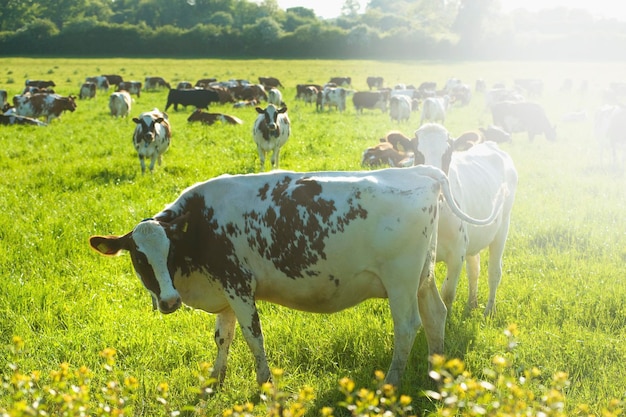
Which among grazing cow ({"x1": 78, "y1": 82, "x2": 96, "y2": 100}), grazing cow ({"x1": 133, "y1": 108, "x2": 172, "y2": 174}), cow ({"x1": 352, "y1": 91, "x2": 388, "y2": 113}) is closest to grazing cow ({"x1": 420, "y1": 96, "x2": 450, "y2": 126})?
cow ({"x1": 352, "y1": 91, "x2": 388, "y2": 113})

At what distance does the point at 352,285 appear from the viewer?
4922 mm

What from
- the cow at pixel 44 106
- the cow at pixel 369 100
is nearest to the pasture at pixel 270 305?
the cow at pixel 44 106

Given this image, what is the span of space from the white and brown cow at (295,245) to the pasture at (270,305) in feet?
2.27

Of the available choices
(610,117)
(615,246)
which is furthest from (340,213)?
(610,117)

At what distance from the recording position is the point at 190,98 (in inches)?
1447

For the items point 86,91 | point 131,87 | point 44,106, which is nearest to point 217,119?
point 44,106

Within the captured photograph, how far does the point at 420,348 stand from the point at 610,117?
46.9ft

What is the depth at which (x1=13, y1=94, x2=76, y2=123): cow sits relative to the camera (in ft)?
94.6

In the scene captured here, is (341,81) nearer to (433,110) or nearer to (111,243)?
(433,110)

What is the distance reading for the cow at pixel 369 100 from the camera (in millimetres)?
35938

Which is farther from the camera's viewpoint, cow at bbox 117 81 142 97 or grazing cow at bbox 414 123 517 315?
cow at bbox 117 81 142 97

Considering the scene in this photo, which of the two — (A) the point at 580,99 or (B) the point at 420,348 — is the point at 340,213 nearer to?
(B) the point at 420,348

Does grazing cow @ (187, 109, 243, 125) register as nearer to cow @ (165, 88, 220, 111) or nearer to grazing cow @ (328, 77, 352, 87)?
cow @ (165, 88, 220, 111)

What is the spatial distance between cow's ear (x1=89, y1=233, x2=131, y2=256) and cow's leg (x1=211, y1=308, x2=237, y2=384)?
1065 millimetres
